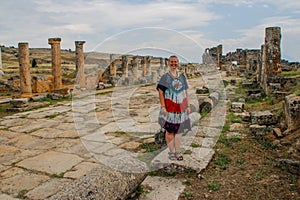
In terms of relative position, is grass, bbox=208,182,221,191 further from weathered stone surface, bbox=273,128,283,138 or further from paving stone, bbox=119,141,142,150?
weathered stone surface, bbox=273,128,283,138

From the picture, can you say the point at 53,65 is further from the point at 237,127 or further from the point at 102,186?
the point at 102,186

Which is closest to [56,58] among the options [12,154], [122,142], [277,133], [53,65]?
[53,65]

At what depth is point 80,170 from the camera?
15.0 feet

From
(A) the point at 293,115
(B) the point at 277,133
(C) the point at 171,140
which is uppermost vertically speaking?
(A) the point at 293,115

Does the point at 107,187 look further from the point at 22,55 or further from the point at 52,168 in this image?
the point at 22,55

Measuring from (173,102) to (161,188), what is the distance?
4.28 ft

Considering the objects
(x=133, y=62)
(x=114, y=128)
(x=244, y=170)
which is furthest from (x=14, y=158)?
(x=133, y=62)

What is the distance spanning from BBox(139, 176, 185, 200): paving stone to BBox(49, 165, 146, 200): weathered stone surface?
249 mm

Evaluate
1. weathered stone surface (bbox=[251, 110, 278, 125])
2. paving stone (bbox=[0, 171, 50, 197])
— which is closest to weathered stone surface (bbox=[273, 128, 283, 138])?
weathered stone surface (bbox=[251, 110, 278, 125])

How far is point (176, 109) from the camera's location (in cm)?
426

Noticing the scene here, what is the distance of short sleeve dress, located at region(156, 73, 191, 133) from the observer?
13.8 ft

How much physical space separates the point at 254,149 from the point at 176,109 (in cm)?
203

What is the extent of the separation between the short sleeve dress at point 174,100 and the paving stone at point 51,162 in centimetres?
198

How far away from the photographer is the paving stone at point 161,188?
355 cm
